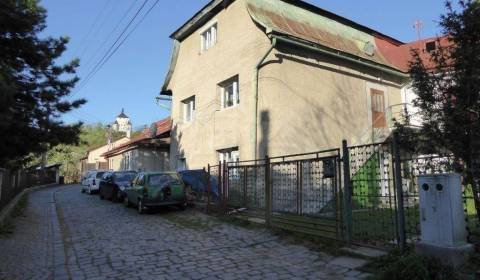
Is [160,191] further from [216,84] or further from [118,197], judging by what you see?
[118,197]

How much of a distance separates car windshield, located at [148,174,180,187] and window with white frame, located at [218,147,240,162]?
8.73 feet

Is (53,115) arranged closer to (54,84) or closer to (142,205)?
(54,84)

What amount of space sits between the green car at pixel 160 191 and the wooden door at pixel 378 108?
9.61 meters

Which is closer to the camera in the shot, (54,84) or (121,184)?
(54,84)

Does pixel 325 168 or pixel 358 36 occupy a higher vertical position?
pixel 358 36

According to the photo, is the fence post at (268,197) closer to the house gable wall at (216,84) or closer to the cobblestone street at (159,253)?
the cobblestone street at (159,253)

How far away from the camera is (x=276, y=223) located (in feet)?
33.8

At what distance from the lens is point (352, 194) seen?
7906 millimetres

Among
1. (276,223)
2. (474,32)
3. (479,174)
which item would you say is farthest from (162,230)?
(474,32)

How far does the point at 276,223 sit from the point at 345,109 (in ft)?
28.9

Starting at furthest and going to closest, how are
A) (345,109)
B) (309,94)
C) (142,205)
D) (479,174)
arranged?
(345,109) → (309,94) → (142,205) → (479,174)

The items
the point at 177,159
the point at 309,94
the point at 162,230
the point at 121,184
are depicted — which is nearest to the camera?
the point at 162,230

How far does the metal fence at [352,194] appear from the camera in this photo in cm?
680

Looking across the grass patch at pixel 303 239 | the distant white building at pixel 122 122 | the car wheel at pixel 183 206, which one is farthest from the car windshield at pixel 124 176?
the distant white building at pixel 122 122
